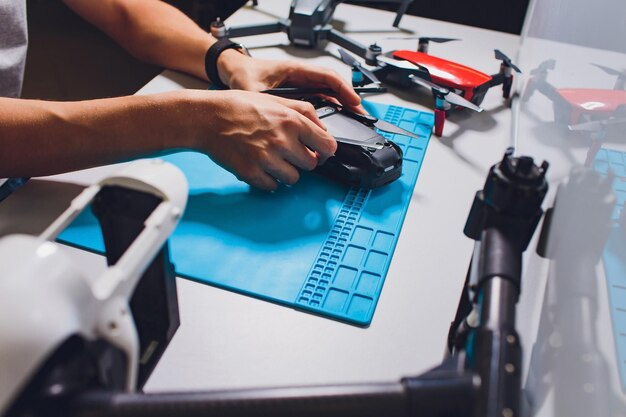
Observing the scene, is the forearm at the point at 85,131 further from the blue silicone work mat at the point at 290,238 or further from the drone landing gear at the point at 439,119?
the drone landing gear at the point at 439,119

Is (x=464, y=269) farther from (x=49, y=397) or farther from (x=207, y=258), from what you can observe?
(x=49, y=397)

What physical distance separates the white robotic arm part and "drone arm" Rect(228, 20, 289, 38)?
2.88ft

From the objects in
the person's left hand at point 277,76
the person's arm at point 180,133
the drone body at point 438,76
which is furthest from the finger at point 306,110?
the drone body at point 438,76

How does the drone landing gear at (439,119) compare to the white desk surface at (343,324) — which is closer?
the white desk surface at (343,324)

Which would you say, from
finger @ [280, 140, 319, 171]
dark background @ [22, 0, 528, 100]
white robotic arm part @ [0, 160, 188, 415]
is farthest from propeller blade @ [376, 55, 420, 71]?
dark background @ [22, 0, 528, 100]

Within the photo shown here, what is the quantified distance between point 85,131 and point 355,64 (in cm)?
52

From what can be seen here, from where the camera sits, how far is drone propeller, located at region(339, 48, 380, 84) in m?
0.97

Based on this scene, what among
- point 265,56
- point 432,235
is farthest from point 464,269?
point 265,56

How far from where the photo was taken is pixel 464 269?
2.04ft

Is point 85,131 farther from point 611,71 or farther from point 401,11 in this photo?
point 401,11

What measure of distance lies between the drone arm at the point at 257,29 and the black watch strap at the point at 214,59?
17cm

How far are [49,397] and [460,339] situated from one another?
30 cm

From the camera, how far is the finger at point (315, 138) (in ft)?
2.28

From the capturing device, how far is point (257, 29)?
3.68 ft
